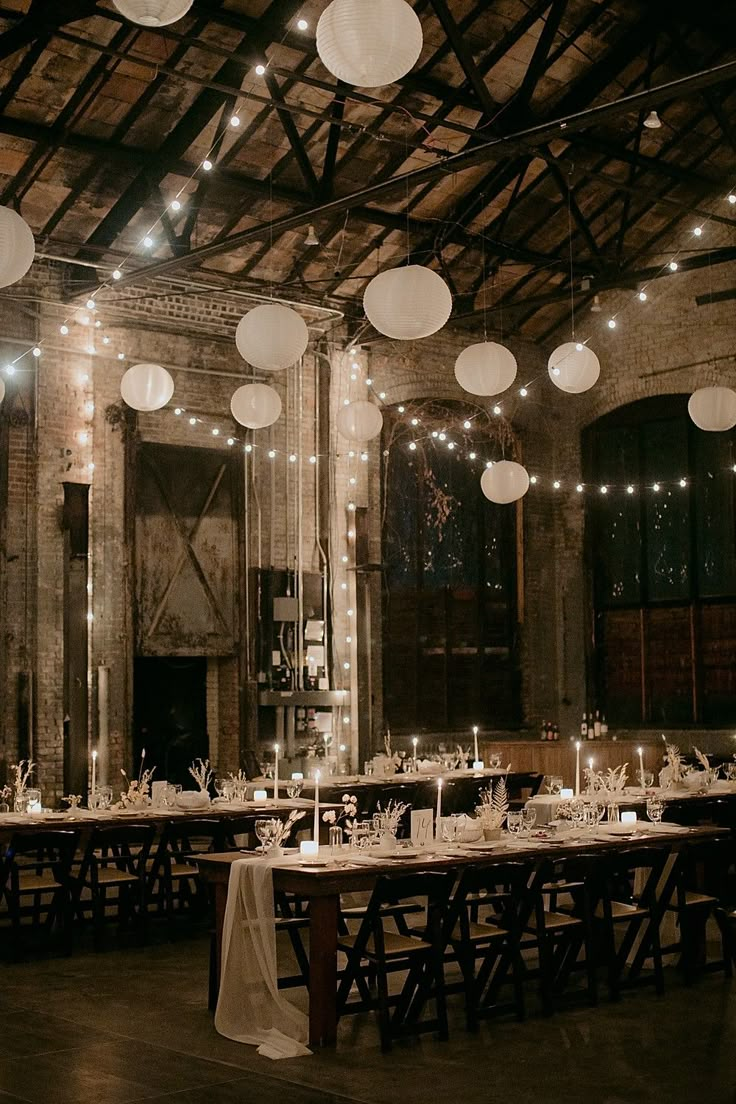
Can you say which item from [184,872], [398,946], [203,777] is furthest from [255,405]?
[398,946]

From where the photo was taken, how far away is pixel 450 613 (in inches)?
610

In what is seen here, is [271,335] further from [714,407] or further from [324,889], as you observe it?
[714,407]

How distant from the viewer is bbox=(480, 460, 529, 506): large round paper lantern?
41.9 feet

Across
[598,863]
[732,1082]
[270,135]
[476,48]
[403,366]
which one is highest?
[476,48]

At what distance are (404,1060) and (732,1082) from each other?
→ 1346 mm

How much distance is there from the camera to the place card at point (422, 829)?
23.6 feet

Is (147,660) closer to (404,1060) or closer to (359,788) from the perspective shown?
(359,788)

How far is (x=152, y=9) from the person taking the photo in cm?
578

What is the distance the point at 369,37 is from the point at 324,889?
148 inches

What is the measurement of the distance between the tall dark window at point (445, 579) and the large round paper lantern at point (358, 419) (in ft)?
9.24

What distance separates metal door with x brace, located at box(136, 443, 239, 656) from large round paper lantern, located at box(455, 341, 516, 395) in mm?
3946

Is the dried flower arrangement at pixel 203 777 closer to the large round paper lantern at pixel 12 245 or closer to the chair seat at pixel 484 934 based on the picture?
the chair seat at pixel 484 934

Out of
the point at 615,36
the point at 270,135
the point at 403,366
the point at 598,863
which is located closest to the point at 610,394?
the point at 403,366

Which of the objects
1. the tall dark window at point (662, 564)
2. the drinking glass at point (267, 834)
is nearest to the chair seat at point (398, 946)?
the drinking glass at point (267, 834)
